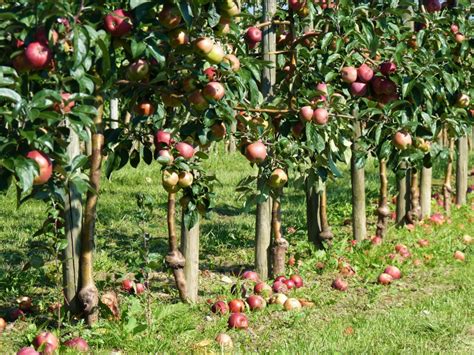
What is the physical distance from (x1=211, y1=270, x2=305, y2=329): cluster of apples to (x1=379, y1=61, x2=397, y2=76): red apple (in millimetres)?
1357

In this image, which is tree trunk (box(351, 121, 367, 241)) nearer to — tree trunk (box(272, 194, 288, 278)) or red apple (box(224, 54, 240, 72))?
tree trunk (box(272, 194, 288, 278))

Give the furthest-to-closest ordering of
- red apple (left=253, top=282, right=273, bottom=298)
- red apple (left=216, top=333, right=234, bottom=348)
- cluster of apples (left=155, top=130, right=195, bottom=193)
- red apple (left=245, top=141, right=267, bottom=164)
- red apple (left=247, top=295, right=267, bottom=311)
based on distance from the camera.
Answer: red apple (left=253, top=282, right=273, bottom=298) < red apple (left=247, top=295, right=267, bottom=311) < red apple (left=245, top=141, right=267, bottom=164) < red apple (left=216, top=333, right=234, bottom=348) < cluster of apples (left=155, top=130, right=195, bottom=193)

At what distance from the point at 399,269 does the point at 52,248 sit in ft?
8.39

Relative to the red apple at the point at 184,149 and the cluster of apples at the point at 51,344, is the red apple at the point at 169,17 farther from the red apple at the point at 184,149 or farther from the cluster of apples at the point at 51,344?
the cluster of apples at the point at 51,344

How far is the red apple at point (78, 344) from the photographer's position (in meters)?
3.13

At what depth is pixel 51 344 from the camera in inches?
121

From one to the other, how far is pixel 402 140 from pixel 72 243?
176 centimetres

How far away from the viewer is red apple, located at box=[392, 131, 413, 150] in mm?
3723

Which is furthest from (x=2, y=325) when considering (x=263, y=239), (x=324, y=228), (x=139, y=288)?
(x=324, y=228)

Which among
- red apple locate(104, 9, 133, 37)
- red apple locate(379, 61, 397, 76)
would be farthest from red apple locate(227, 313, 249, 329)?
red apple locate(104, 9, 133, 37)

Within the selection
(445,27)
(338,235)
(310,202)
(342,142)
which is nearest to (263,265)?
(310,202)

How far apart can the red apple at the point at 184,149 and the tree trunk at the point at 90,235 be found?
37cm

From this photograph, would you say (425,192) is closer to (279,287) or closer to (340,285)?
(340,285)

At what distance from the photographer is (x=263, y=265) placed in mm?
4531
